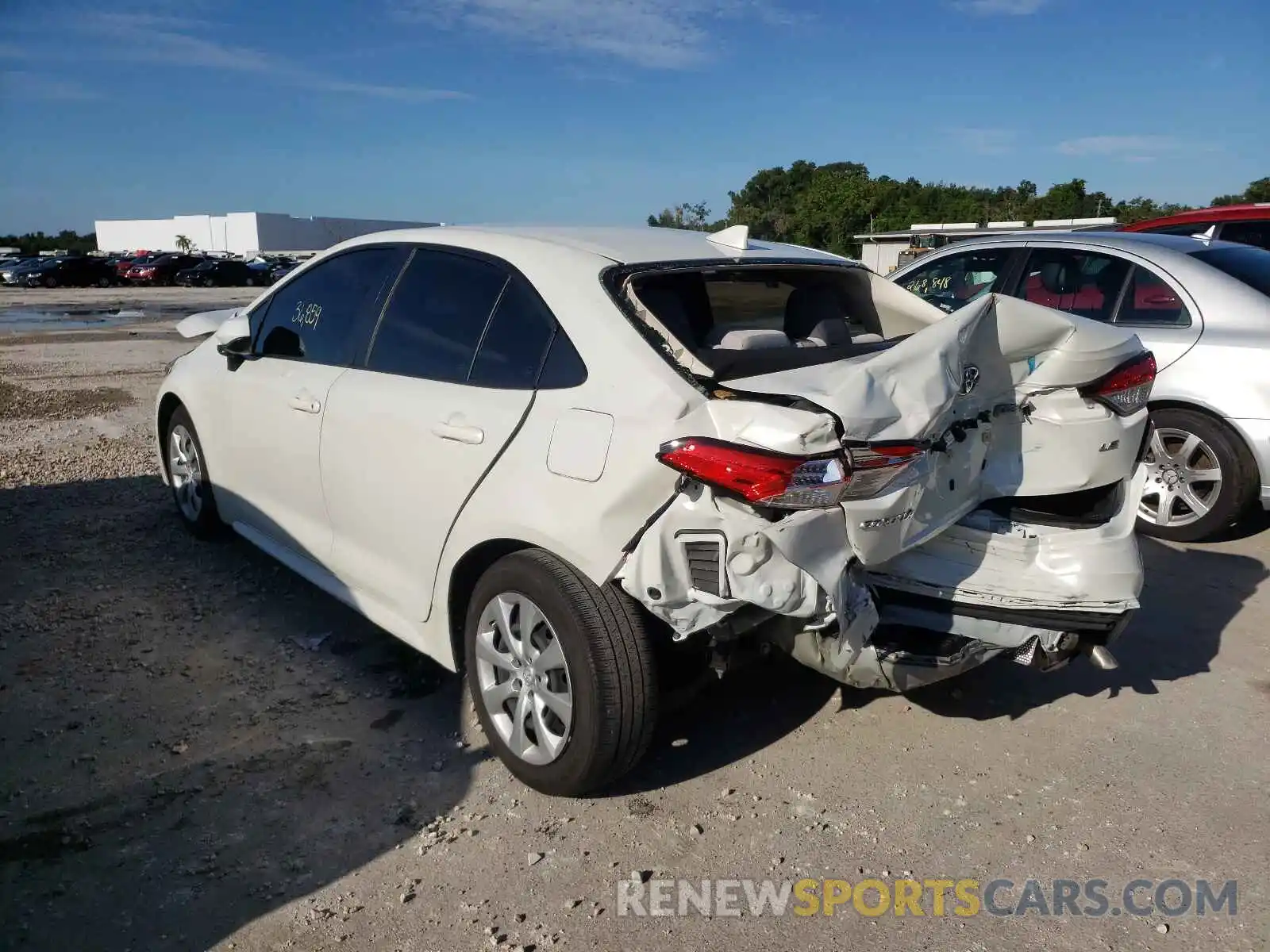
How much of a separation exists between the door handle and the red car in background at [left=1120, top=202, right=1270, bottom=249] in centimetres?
763

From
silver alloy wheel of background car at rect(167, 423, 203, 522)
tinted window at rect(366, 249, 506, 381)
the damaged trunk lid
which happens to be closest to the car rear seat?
the damaged trunk lid

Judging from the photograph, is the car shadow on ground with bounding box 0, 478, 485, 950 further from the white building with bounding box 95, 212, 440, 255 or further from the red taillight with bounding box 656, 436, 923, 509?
the white building with bounding box 95, 212, 440, 255

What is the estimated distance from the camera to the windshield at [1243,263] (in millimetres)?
5438

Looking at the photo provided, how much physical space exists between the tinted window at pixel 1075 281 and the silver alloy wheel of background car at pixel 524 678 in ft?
13.9

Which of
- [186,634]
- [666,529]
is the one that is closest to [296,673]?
[186,634]

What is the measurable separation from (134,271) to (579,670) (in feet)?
167

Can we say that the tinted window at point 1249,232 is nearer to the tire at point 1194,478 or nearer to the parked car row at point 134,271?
the tire at point 1194,478

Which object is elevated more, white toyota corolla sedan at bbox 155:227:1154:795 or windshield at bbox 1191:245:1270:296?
windshield at bbox 1191:245:1270:296

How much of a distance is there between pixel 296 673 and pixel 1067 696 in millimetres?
3089

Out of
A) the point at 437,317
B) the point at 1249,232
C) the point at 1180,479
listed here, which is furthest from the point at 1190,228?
the point at 437,317

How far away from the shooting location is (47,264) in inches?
1737

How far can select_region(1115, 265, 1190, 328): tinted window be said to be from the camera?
5.50 meters

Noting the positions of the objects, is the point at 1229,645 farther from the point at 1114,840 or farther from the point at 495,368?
the point at 495,368

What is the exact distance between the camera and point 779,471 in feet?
8.14
